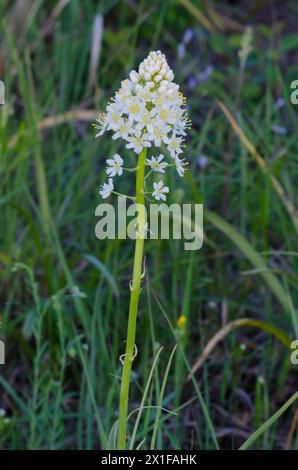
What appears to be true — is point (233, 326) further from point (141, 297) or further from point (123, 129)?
point (123, 129)

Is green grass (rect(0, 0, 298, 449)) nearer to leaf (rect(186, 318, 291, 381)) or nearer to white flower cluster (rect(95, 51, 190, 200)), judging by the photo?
leaf (rect(186, 318, 291, 381))

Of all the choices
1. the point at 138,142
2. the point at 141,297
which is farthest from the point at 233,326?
the point at 138,142

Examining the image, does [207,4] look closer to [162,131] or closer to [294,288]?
[294,288]

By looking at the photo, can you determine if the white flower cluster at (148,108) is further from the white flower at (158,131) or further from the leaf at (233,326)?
the leaf at (233,326)

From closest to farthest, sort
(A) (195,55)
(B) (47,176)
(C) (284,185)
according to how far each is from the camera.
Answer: (C) (284,185) → (B) (47,176) → (A) (195,55)

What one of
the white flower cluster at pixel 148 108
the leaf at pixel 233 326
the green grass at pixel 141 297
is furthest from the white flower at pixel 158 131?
the leaf at pixel 233 326
